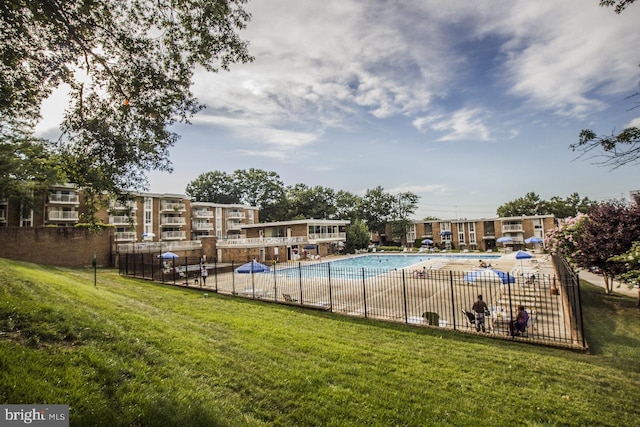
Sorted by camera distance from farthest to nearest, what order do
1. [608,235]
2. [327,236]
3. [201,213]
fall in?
[201,213] < [327,236] < [608,235]

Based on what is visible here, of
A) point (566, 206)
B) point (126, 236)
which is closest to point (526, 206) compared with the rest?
point (566, 206)

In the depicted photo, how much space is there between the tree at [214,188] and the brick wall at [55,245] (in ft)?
148

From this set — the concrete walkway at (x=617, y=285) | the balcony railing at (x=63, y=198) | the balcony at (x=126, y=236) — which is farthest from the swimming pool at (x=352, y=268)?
the balcony railing at (x=63, y=198)

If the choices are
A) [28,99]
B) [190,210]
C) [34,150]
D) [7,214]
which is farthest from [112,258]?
[28,99]

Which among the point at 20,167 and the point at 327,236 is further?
the point at 327,236

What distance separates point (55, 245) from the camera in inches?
978

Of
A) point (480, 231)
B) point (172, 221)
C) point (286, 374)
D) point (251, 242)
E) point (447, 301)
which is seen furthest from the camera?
point (480, 231)

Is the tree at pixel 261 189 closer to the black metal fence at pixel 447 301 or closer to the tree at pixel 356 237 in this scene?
the tree at pixel 356 237

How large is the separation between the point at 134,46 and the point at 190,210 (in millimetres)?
43029

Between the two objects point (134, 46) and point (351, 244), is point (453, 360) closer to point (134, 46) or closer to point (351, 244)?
point (134, 46)

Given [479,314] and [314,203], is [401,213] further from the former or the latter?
[479,314]

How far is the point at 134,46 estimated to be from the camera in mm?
7555

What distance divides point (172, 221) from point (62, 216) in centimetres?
1239

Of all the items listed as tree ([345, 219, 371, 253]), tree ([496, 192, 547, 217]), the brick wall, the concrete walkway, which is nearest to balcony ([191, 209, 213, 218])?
the brick wall
